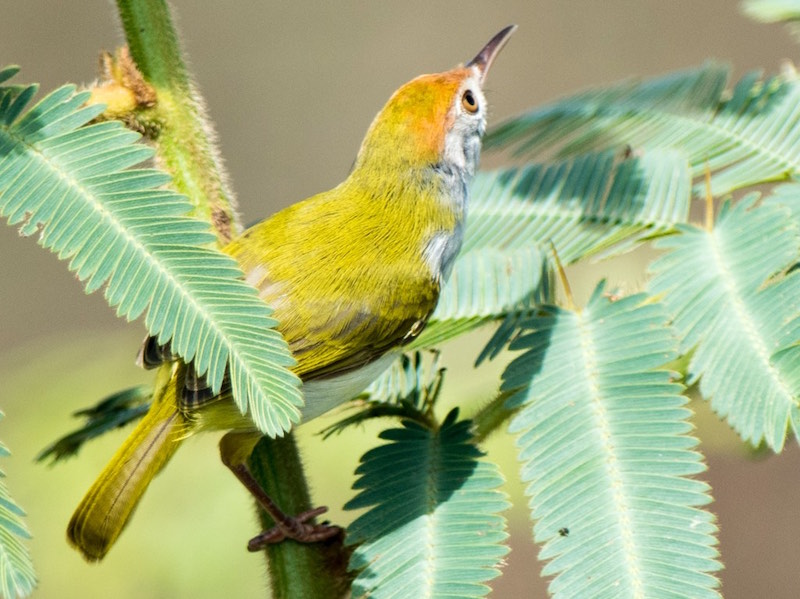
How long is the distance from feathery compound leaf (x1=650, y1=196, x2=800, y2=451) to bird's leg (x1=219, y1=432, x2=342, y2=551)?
36.8 inches

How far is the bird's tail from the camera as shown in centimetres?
232

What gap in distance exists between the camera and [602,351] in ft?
7.51

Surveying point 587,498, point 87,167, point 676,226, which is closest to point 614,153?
point 676,226

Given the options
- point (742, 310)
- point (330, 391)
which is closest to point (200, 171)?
point (330, 391)

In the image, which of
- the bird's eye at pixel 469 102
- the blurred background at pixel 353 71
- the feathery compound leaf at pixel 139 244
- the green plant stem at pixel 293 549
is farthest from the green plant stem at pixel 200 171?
the blurred background at pixel 353 71

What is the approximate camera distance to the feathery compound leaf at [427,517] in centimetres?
200

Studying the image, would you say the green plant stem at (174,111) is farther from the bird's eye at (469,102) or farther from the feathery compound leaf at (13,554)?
the bird's eye at (469,102)

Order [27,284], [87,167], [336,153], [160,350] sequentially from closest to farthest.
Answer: [87,167] → [160,350] → [27,284] → [336,153]

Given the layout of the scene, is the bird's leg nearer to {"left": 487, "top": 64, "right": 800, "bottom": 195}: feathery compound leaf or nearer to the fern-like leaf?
the fern-like leaf

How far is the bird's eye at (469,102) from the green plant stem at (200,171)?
1214 millimetres

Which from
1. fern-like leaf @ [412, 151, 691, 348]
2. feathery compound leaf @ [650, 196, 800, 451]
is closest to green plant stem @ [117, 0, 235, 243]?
fern-like leaf @ [412, 151, 691, 348]

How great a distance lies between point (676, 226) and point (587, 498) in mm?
890

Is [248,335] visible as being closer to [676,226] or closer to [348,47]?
[676,226]

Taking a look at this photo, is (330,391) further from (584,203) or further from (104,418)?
(584,203)
